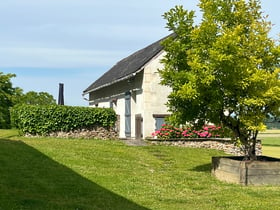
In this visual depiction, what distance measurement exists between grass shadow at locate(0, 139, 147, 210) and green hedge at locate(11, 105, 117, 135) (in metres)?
8.15

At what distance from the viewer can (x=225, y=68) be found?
11.0 metres

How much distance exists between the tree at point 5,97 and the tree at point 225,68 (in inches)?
1332

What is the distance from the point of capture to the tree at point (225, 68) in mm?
11094

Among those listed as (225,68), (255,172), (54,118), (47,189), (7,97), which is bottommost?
(47,189)

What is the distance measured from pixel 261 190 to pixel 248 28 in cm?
505

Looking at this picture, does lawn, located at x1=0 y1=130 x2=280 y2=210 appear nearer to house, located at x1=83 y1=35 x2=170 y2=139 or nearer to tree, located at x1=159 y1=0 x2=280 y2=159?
tree, located at x1=159 y1=0 x2=280 y2=159

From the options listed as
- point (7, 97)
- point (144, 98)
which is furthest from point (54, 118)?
point (7, 97)

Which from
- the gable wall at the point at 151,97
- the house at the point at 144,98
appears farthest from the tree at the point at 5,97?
the gable wall at the point at 151,97

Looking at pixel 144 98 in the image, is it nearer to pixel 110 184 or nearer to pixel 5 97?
pixel 110 184

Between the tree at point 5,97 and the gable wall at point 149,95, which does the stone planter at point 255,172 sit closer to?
the gable wall at point 149,95

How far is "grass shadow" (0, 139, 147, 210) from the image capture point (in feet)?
25.7

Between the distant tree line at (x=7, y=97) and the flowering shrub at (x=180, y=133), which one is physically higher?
the distant tree line at (x=7, y=97)

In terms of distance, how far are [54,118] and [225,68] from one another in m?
13.0

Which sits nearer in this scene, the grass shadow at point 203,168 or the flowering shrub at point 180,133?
the grass shadow at point 203,168
